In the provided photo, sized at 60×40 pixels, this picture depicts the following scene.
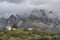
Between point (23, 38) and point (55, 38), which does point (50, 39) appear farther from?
point (23, 38)

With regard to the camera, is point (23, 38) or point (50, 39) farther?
point (23, 38)

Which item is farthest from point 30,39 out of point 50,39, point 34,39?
point 50,39

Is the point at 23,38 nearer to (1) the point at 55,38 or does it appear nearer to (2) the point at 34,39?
(2) the point at 34,39

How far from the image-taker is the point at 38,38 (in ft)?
283

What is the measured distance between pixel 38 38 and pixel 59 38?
7.36 meters

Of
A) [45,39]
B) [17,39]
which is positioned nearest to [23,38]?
[17,39]

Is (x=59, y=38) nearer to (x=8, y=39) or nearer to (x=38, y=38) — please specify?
(x=38, y=38)

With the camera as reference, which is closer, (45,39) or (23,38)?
(45,39)

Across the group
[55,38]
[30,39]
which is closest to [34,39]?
[30,39]

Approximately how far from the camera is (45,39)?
84.4 m

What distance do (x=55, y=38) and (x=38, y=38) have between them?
6.01 metres

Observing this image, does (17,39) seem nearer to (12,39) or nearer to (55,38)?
(12,39)

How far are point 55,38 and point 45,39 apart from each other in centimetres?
354

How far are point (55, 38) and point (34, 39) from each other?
728cm
